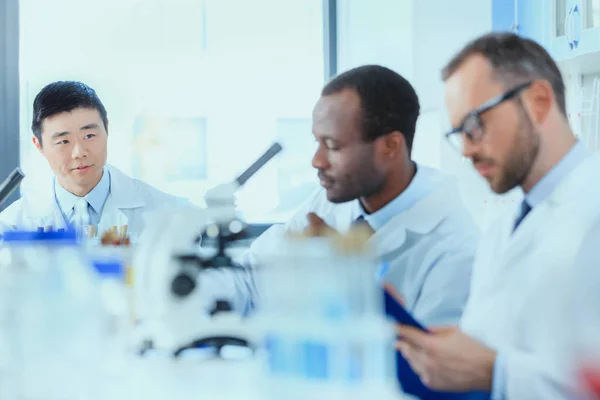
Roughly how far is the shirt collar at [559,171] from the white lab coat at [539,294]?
0.08ft

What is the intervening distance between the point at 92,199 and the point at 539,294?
1.84m

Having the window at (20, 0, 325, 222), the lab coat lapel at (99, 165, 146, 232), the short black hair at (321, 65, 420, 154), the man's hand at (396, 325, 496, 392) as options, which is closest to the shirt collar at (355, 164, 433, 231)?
the short black hair at (321, 65, 420, 154)

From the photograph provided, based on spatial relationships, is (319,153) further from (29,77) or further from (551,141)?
(29,77)

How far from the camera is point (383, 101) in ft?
6.18

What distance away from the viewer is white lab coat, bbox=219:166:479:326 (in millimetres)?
1561

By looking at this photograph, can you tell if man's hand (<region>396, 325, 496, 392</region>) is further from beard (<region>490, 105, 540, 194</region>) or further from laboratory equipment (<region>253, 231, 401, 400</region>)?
beard (<region>490, 105, 540, 194</region>)

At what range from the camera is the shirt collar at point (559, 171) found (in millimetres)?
1366

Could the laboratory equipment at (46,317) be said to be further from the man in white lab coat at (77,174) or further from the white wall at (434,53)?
the white wall at (434,53)

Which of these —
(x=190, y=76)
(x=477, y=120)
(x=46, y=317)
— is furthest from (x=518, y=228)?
(x=190, y=76)

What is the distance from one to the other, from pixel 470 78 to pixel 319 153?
614mm

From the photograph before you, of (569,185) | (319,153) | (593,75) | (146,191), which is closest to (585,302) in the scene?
(569,185)

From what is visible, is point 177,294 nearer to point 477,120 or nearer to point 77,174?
point 477,120

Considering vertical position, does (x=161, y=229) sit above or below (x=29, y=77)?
below

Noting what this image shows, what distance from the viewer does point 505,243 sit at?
1.43 metres
